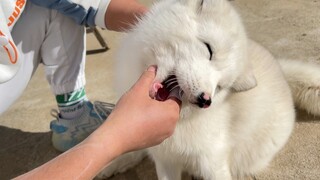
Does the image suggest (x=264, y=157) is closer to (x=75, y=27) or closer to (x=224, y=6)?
(x=224, y=6)

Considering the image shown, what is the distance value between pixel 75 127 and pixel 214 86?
89cm

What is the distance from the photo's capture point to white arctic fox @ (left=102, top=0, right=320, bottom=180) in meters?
1.26

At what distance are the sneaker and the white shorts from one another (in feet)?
0.54

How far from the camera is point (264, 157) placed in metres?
1.78

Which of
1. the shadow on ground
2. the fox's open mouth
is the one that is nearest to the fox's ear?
the fox's open mouth

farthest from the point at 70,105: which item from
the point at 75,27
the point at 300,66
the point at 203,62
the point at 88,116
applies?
the point at 300,66

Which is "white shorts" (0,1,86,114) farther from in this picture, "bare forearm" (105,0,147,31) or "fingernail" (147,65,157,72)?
"fingernail" (147,65,157,72)

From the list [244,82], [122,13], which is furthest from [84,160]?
[122,13]

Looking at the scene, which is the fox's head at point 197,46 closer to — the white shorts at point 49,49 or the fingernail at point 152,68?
the fingernail at point 152,68

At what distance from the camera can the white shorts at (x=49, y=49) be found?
5.34 ft

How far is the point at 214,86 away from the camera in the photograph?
128 cm

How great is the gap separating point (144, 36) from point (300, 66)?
0.96m

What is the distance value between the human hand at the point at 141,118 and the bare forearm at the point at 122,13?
20.1 inches

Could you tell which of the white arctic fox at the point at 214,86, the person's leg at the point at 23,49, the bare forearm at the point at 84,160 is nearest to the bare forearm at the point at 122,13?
the white arctic fox at the point at 214,86
